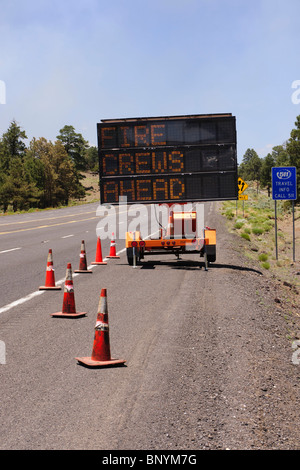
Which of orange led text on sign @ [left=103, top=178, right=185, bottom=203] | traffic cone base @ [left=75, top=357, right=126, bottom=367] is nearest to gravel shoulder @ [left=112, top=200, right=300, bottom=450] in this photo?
traffic cone base @ [left=75, top=357, right=126, bottom=367]

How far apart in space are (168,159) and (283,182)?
6.45m

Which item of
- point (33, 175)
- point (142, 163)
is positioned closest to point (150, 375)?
point (142, 163)

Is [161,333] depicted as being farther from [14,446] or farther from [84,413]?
[14,446]

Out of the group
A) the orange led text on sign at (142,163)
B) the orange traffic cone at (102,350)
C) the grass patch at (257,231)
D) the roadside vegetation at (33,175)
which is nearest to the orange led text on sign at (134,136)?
the orange led text on sign at (142,163)

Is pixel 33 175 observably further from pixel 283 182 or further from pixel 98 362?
pixel 98 362

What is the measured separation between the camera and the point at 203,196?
14883 millimetres

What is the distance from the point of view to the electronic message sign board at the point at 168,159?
14766 mm

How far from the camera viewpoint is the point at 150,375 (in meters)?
5.95

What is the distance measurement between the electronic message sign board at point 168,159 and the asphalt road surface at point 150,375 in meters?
3.89

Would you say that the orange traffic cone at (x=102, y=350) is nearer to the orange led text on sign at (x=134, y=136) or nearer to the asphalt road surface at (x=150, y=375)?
the asphalt road surface at (x=150, y=375)

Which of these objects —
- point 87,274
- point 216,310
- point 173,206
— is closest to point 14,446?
point 216,310
